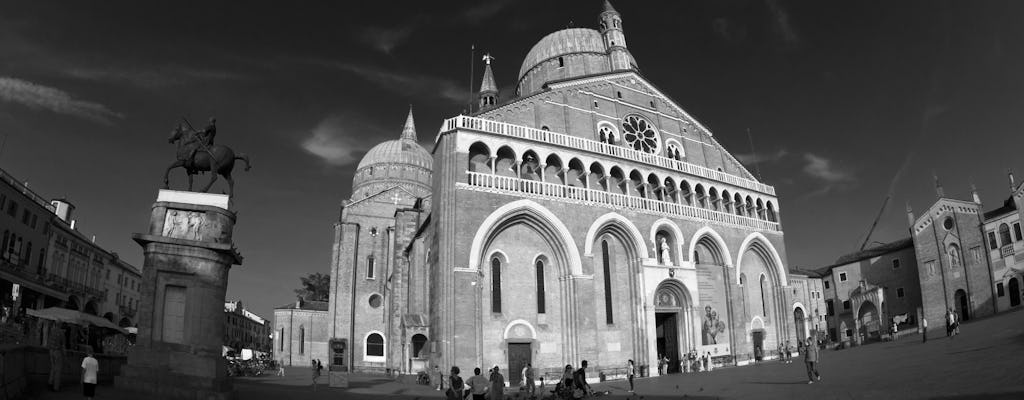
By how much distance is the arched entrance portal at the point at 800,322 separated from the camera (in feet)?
120

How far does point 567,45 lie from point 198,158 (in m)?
30.5

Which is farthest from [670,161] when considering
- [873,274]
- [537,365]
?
[873,274]

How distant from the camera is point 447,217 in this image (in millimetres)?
25234

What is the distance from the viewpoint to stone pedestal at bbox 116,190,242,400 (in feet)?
45.2

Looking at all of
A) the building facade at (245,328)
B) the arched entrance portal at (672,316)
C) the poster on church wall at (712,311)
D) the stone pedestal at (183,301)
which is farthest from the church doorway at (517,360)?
the building facade at (245,328)

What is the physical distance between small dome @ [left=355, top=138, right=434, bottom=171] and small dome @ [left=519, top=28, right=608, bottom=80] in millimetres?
21838

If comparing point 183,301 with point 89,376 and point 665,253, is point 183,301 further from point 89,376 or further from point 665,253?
point 665,253

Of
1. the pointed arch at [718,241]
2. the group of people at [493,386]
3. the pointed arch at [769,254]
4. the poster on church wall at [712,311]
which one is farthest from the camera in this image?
the pointed arch at [769,254]

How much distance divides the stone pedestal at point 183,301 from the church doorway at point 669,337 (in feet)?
70.5

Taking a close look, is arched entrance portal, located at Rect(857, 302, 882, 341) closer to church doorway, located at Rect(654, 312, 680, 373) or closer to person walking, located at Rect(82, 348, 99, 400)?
church doorway, located at Rect(654, 312, 680, 373)

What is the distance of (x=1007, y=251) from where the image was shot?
38656 mm

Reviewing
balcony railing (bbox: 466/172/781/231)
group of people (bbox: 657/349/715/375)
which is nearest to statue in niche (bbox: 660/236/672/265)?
balcony railing (bbox: 466/172/781/231)

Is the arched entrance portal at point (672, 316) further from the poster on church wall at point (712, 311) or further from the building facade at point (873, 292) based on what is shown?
the building facade at point (873, 292)

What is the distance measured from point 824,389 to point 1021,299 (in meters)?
32.9
